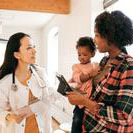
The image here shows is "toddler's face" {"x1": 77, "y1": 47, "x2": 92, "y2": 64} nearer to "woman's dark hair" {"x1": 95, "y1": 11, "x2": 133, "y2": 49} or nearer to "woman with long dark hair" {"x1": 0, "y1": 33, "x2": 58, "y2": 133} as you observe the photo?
"woman with long dark hair" {"x1": 0, "y1": 33, "x2": 58, "y2": 133}

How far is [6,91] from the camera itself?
1.72 metres

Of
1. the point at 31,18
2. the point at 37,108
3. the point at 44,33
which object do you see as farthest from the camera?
the point at 44,33

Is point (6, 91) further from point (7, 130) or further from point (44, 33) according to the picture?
point (44, 33)

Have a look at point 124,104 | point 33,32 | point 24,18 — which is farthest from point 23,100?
point 33,32

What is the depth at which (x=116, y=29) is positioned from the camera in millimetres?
1220

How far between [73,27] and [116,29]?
259 centimetres

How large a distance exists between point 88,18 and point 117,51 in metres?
1.88

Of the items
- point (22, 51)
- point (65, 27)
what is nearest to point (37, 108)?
point (22, 51)

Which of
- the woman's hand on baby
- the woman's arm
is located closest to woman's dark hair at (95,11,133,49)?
the woman's arm

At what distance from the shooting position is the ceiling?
5.21 meters

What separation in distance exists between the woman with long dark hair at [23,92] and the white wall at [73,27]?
143 cm

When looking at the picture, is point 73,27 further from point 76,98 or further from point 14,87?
point 76,98

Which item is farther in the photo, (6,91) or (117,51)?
(6,91)

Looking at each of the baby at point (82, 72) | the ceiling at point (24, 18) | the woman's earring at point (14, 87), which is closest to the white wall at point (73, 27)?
the ceiling at point (24, 18)
